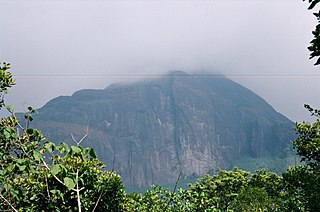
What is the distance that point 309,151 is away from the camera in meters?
17.3

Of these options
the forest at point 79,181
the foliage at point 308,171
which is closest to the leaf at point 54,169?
the forest at point 79,181

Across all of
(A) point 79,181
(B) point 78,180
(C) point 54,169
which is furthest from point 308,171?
(C) point 54,169

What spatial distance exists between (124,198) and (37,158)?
855 cm

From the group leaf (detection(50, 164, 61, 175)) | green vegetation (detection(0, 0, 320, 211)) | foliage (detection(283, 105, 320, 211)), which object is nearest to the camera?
leaf (detection(50, 164, 61, 175))

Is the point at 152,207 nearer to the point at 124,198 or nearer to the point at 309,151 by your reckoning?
the point at 124,198

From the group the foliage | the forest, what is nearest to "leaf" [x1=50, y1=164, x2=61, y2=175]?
the forest

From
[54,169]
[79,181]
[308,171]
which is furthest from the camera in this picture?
[308,171]

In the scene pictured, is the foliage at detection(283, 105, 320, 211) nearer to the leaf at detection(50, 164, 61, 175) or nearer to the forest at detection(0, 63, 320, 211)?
the forest at detection(0, 63, 320, 211)

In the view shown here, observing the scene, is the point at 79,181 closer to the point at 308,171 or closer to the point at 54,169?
the point at 54,169

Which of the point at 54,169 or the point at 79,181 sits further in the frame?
the point at 79,181

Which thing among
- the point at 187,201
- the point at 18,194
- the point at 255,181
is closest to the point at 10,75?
the point at 187,201

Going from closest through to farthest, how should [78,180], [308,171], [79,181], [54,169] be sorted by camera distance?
[54,169]
[78,180]
[79,181]
[308,171]

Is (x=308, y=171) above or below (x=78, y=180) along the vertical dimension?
below

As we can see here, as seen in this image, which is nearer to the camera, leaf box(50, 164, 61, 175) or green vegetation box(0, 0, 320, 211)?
leaf box(50, 164, 61, 175)
